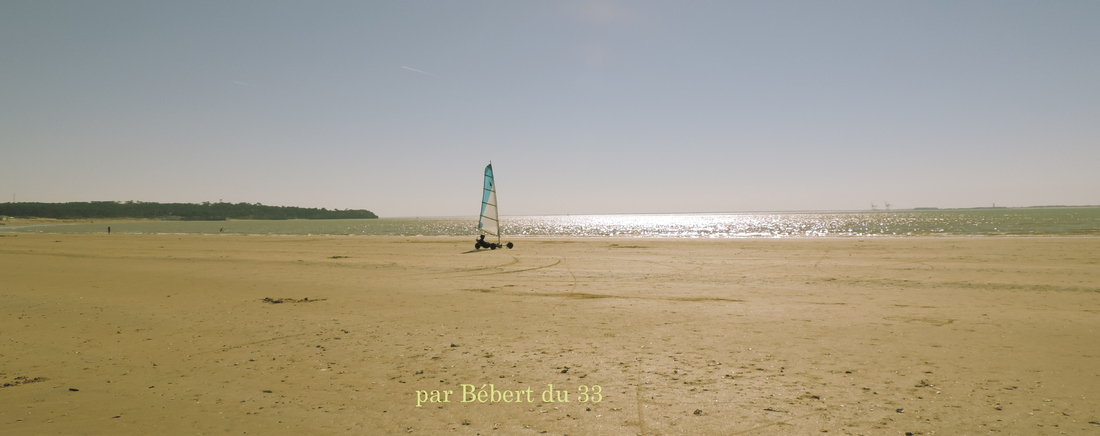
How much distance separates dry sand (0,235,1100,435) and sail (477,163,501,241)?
51.8 feet

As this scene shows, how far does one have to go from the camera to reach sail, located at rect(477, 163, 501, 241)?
27656 millimetres

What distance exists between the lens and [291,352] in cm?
616

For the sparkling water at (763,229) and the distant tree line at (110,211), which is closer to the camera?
the sparkling water at (763,229)

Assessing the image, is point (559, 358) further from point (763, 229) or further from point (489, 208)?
point (763, 229)

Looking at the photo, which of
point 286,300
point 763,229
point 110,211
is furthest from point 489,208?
point 110,211

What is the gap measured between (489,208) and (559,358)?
23003 mm

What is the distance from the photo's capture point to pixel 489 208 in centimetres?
2839

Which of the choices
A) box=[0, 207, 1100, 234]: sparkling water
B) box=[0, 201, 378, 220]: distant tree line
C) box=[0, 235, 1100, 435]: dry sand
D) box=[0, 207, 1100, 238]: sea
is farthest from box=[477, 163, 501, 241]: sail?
box=[0, 201, 378, 220]: distant tree line

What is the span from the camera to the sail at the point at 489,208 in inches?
1089

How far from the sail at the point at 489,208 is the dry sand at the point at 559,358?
15774 millimetres

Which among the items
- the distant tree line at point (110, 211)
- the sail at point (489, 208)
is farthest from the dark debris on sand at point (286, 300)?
the distant tree line at point (110, 211)

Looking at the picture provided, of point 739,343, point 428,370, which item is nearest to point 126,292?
point 428,370

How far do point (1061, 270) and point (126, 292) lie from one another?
2450 centimetres

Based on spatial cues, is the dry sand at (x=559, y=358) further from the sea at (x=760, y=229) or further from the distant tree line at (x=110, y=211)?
the distant tree line at (x=110, y=211)
